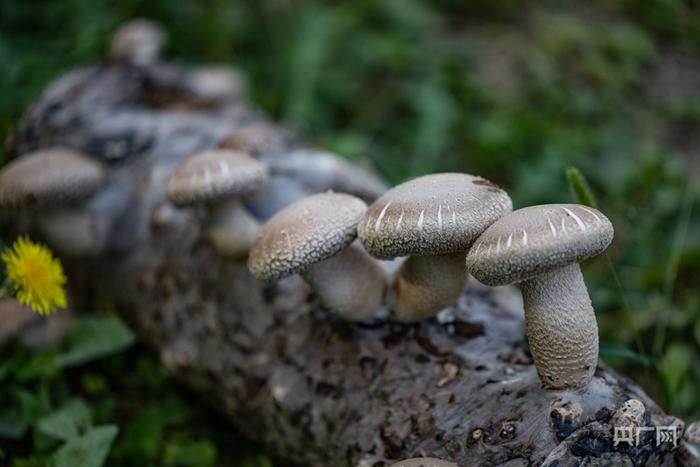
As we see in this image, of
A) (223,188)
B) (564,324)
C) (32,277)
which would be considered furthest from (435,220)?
(32,277)

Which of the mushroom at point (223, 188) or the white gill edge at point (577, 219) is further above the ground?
the white gill edge at point (577, 219)

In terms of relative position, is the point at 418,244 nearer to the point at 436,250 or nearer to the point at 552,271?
the point at 436,250

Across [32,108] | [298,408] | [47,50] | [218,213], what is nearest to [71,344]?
[218,213]

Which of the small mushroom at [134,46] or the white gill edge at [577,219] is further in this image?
the small mushroom at [134,46]

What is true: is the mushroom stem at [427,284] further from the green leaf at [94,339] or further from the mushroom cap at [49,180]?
the mushroom cap at [49,180]

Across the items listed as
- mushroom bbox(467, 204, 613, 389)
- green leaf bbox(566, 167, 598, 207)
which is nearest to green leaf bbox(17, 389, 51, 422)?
mushroom bbox(467, 204, 613, 389)

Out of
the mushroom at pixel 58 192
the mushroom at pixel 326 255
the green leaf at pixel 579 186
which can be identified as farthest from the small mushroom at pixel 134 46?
the green leaf at pixel 579 186

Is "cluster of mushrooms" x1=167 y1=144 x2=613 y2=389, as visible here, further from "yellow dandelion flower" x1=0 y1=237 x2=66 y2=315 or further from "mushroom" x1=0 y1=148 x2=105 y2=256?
"mushroom" x1=0 y1=148 x2=105 y2=256
